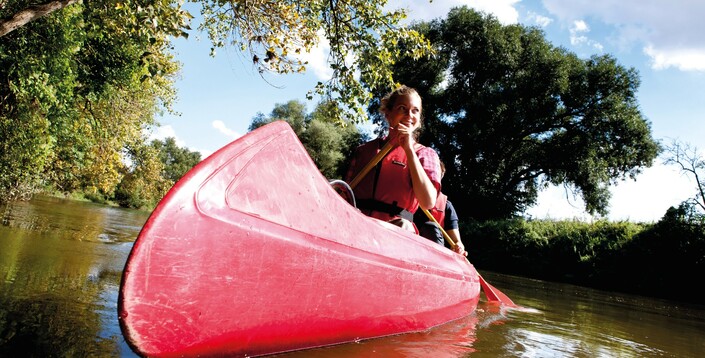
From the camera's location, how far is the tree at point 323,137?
26467mm

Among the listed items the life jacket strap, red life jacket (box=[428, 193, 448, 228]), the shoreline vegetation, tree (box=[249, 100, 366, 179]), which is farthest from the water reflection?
tree (box=[249, 100, 366, 179])

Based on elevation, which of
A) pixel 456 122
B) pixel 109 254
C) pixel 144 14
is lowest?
pixel 109 254

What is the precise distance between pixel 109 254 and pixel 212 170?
13.5ft

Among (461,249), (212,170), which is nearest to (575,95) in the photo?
(461,249)

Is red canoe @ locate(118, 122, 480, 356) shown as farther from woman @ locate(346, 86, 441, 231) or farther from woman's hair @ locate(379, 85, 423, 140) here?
woman's hair @ locate(379, 85, 423, 140)

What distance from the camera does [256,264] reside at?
5.55 feet

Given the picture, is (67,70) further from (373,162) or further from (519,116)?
(519,116)

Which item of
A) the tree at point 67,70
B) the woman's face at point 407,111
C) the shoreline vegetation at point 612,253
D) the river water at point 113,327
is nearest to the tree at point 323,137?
the shoreline vegetation at point 612,253

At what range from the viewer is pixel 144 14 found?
11.7ft

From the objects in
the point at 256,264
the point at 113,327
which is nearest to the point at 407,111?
the point at 256,264

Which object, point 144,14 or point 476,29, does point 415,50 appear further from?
point 476,29

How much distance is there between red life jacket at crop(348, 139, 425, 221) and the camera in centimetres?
313

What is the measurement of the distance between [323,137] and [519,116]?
784 inches

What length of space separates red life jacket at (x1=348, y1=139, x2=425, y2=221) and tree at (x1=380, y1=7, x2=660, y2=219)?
61.6 ft
